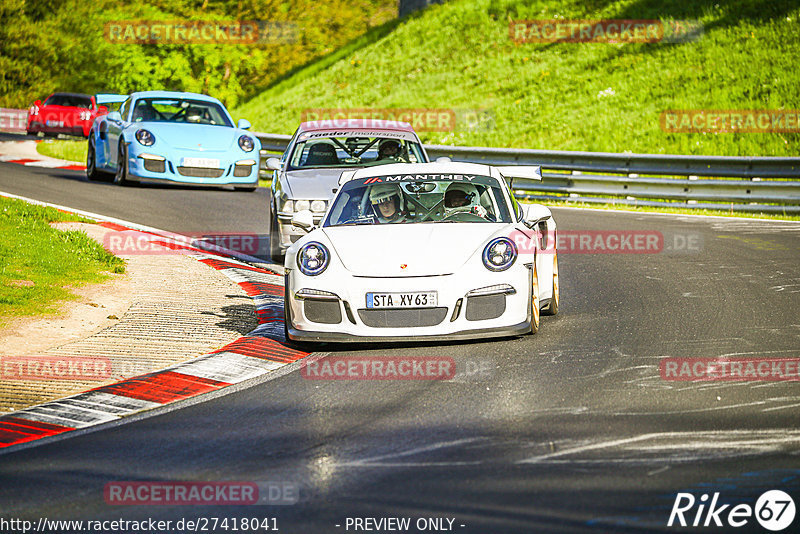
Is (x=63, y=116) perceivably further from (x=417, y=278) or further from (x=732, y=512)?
(x=732, y=512)

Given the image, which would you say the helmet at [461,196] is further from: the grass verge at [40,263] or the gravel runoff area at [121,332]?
the grass verge at [40,263]

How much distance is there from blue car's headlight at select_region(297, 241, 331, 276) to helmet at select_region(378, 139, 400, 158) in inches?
205

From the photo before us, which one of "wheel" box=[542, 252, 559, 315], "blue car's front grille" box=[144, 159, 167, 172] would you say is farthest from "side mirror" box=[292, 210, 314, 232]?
"blue car's front grille" box=[144, 159, 167, 172]

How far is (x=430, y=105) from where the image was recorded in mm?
32094

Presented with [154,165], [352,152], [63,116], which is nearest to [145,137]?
[154,165]

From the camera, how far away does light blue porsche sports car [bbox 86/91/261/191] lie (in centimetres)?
1756

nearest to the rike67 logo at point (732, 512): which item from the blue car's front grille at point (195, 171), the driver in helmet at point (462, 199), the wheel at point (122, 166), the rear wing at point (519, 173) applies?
the driver in helmet at point (462, 199)

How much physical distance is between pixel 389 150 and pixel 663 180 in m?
7.56

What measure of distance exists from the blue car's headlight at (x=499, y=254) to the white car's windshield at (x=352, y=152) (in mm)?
5208

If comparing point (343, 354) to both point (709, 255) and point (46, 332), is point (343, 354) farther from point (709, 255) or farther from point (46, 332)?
point (709, 255)

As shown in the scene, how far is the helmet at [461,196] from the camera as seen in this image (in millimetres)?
9039

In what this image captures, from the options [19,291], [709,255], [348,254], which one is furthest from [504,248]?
[709,255]

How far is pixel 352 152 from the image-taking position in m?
13.4

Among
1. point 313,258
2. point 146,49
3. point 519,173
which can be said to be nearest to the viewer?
point 313,258
